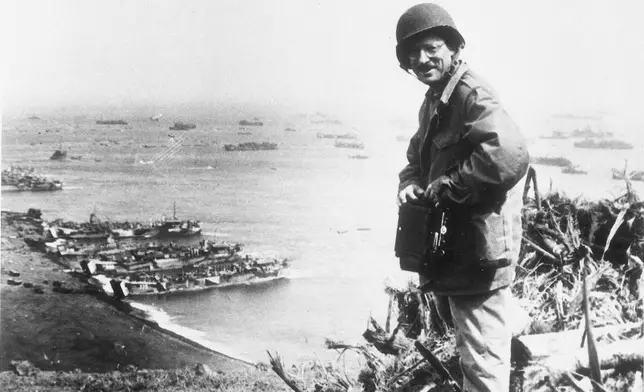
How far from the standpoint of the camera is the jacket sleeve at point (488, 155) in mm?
2090

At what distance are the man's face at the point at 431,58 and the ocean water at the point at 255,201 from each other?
29.3ft

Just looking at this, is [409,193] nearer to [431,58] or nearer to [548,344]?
[431,58]

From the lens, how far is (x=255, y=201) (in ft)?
65.1

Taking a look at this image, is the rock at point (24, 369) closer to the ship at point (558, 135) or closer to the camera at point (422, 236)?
the ship at point (558, 135)

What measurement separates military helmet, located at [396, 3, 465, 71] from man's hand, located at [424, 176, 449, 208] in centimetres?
58

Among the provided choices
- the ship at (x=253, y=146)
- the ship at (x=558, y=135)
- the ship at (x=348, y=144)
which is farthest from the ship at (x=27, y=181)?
the ship at (x=558, y=135)

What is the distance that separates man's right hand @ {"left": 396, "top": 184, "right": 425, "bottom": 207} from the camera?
2.43 m

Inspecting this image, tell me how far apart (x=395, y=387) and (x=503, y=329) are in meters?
1.03

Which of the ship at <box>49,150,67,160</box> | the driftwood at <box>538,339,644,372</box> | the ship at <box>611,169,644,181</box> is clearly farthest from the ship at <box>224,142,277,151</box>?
the driftwood at <box>538,339,644,372</box>

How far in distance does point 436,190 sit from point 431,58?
0.55m

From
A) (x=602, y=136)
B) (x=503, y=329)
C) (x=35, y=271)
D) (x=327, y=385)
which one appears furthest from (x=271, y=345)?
(x=503, y=329)

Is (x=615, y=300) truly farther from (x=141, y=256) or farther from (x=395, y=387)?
(x=141, y=256)

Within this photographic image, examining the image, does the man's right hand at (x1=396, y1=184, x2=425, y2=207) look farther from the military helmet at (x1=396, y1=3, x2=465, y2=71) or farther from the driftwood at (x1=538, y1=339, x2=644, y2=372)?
the driftwood at (x1=538, y1=339, x2=644, y2=372)

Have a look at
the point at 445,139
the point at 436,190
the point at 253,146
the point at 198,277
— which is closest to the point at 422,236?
the point at 436,190
